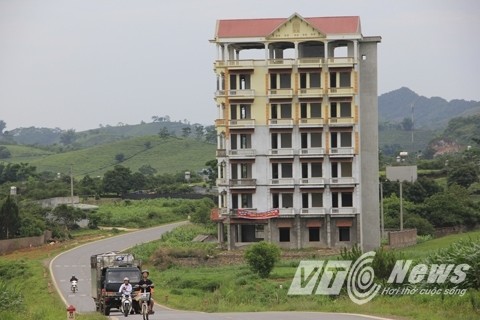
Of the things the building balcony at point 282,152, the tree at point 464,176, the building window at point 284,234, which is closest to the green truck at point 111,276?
the building balcony at point 282,152

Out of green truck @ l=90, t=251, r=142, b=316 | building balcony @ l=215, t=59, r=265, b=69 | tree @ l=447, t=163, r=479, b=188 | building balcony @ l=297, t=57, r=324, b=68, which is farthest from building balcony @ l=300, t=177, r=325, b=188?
tree @ l=447, t=163, r=479, b=188

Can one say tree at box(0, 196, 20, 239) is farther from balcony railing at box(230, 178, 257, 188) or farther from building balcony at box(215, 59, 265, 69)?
building balcony at box(215, 59, 265, 69)

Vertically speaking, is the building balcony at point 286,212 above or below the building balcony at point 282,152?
below

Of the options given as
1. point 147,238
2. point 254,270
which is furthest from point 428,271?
point 147,238

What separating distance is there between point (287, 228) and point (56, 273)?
16105 millimetres

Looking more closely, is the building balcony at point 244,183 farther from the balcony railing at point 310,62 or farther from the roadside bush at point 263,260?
the roadside bush at point 263,260

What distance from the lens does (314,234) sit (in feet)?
254

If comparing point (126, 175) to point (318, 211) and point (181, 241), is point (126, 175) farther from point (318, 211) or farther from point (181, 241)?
point (318, 211)

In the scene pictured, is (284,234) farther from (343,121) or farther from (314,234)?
(343,121)

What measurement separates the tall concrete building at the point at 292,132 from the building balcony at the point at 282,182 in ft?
0.23

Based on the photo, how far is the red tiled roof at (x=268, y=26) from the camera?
A: 76750 millimetres

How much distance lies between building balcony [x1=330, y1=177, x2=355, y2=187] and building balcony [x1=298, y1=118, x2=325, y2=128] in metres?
3.90

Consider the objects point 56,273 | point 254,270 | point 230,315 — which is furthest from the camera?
point 56,273

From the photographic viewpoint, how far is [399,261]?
42125 mm
